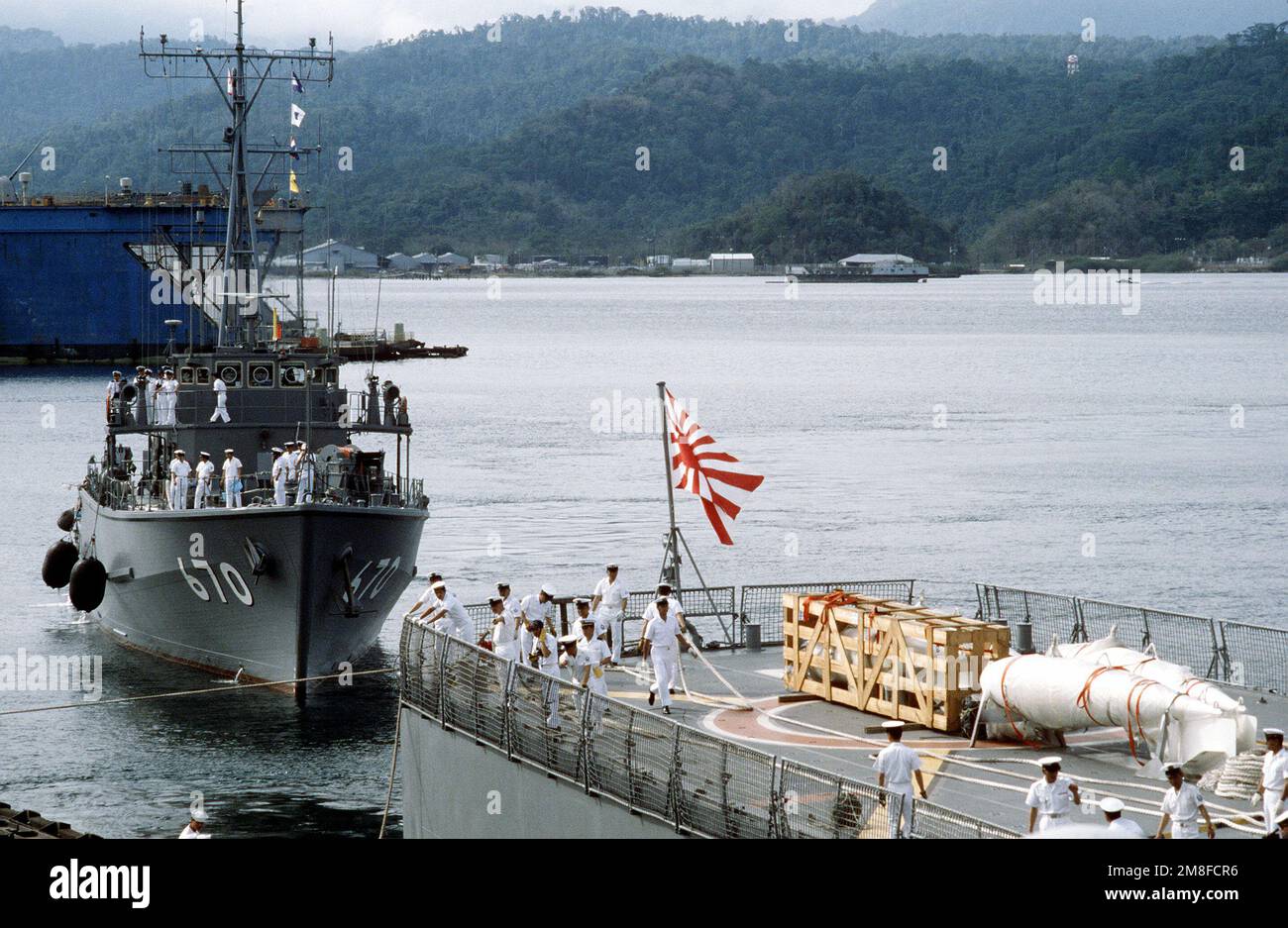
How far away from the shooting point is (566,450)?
94.1 meters

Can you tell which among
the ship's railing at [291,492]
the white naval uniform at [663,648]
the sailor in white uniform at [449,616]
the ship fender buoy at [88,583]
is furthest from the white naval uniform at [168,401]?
the white naval uniform at [663,648]

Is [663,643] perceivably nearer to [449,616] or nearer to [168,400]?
[449,616]

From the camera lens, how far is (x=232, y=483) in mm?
40000

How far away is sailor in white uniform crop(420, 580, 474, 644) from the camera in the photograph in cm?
2747

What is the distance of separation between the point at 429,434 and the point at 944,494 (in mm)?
36009

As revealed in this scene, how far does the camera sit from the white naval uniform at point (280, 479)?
1551 inches

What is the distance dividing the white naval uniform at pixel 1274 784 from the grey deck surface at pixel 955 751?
4.01ft

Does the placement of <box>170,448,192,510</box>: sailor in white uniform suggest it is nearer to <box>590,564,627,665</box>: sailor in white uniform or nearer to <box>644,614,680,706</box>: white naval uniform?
<box>590,564,627,665</box>: sailor in white uniform

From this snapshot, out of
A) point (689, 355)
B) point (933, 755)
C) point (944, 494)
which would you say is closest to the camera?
point (933, 755)

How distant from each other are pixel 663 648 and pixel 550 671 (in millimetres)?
1701

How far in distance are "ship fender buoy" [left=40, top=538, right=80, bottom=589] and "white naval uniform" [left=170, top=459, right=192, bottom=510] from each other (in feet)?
32.0

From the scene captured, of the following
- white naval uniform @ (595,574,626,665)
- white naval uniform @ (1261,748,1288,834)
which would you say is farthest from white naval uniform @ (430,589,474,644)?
white naval uniform @ (1261,748,1288,834)
